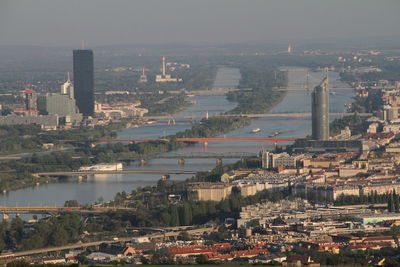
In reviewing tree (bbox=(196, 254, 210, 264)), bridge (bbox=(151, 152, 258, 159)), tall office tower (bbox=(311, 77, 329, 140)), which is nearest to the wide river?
bridge (bbox=(151, 152, 258, 159))

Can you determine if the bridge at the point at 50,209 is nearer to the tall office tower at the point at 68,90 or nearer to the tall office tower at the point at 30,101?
the tall office tower at the point at 30,101

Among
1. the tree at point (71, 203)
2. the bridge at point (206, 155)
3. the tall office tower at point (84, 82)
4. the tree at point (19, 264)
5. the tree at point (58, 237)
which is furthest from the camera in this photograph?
the tall office tower at point (84, 82)

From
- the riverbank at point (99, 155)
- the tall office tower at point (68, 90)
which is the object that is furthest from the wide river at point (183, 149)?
the tall office tower at point (68, 90)

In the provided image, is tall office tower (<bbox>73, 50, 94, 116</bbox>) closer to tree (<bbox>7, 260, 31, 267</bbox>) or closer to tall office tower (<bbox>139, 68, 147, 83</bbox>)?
tall office tower (<bbox>139, 68, 147, 83</bbox>)

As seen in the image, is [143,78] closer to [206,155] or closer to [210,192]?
[206,155]

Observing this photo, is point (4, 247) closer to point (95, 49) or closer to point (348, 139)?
point (348, 139)
